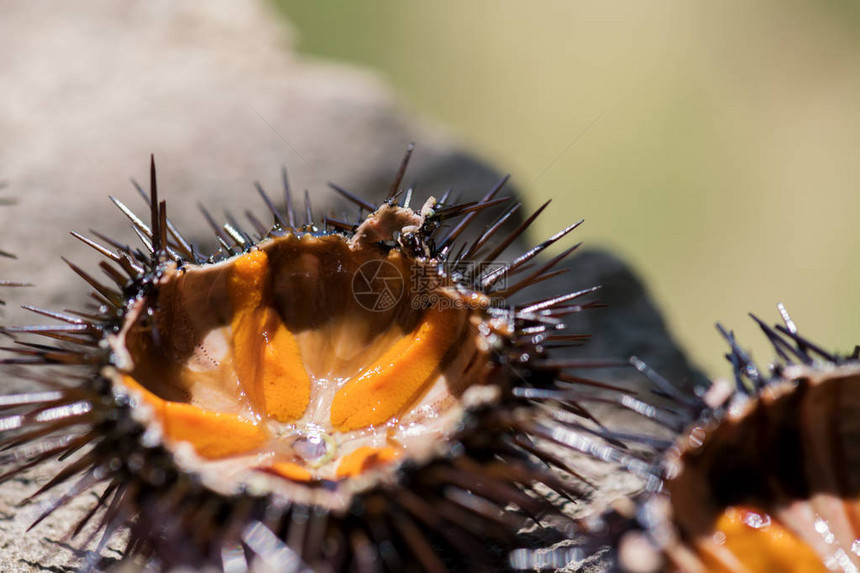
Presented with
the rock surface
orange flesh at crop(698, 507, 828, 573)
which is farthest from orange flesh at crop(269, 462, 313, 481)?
orange flesh at crop(698, 507, 828, 573)

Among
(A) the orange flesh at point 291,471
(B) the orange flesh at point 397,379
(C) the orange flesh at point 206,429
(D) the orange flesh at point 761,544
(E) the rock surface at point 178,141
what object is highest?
(E) the rock surface at point 178,141

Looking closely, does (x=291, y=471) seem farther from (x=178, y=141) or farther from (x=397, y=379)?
(x=178, y=141)

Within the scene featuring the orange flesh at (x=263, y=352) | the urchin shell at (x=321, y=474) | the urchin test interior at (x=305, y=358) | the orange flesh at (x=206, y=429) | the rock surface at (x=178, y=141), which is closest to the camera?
the urchin shell at (x=321, y=474)

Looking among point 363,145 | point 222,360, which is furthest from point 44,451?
point 363,145

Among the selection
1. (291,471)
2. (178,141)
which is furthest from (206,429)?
(178,141)

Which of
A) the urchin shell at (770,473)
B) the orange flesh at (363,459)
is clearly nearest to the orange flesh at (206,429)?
the orange flesh at (363,459)

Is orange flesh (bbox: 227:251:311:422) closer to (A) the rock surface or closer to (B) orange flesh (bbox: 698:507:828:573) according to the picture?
Result: (A) the rock surface

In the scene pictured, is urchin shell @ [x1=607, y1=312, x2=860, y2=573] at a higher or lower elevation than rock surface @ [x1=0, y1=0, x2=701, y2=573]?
lower

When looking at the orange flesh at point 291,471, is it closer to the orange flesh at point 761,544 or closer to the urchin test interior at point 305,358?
the urchin test interior at point 305,358

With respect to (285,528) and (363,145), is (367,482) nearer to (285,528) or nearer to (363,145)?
(285,528)
